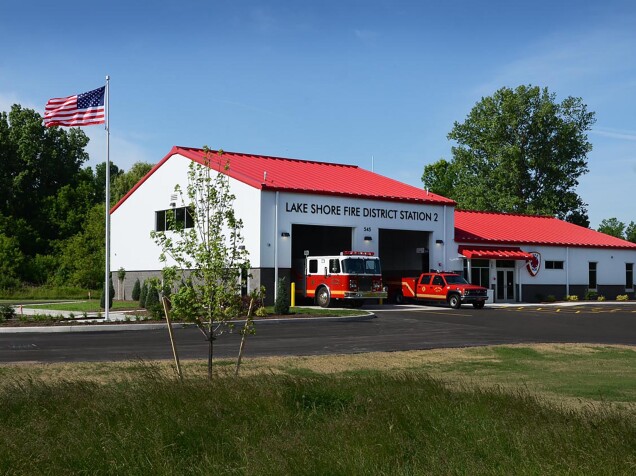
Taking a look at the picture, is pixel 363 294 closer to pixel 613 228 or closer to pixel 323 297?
pixel 323 297

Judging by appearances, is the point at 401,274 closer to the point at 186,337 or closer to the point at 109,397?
the point at 186,337

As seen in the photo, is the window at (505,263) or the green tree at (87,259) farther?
the green tree at (87,259)

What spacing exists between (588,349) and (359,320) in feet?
41.6

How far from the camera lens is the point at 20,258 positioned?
6725 cm

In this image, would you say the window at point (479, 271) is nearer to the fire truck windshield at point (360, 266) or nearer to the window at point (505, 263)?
the window at point (505, 263)

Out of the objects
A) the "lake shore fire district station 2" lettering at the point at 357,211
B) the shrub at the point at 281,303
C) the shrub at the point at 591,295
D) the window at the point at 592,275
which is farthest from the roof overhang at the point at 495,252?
the shrub at the point at 281,303

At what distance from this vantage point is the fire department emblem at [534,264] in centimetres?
5234

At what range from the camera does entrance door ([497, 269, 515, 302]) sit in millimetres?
51562

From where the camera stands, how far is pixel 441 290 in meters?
41.9

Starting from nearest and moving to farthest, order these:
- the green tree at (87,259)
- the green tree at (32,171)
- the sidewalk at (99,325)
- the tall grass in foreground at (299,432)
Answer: the tall grass in foreground at (299,432) < the sidewalk at (99,325) < the green tree at (87,259) < the green tree at (32,171)

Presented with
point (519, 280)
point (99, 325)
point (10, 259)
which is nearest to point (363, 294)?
point (99, 325)

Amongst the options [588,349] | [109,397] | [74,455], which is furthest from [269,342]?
[74,455]

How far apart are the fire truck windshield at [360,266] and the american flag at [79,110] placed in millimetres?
13721

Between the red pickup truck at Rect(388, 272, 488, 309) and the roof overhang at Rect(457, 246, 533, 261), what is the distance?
5456mm
